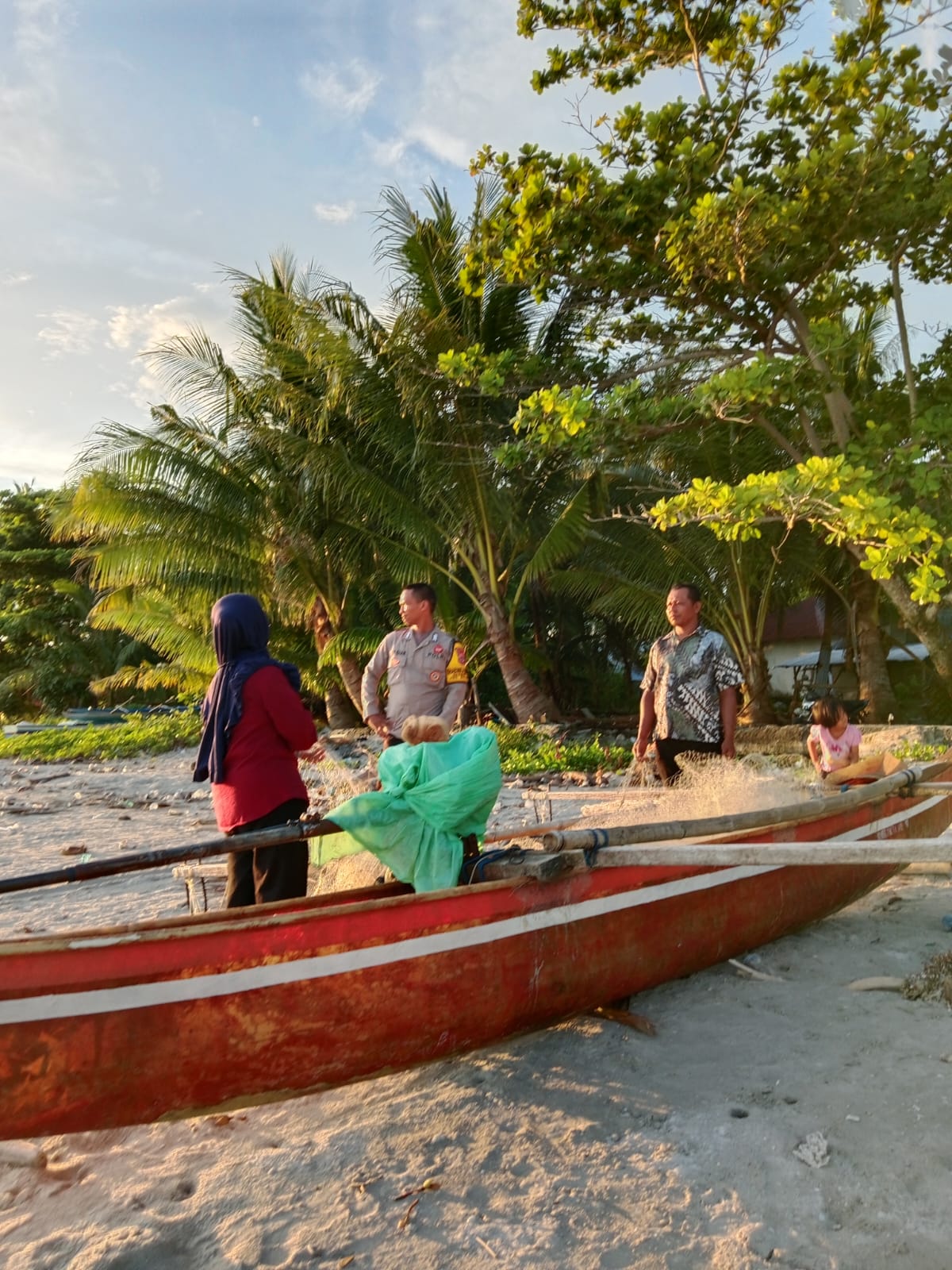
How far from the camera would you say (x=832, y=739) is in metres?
5.56

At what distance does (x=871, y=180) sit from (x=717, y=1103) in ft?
22.6

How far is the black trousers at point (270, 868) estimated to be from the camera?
3.30 metres

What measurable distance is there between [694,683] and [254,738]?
234 centimetres

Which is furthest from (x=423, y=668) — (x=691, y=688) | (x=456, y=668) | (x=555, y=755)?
(x=555, y=755)

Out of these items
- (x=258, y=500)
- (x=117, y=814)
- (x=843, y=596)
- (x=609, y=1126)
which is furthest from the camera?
(x=258, y=500)

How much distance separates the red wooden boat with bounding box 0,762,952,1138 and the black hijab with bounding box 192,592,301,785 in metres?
0.67

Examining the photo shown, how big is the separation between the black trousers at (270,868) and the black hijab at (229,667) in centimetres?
26

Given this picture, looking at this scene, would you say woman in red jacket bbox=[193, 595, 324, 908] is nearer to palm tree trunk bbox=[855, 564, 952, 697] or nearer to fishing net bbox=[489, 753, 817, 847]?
fishing net bbox=[489, 753, 817, 847]

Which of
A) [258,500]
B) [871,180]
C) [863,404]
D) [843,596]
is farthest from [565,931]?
[258,500]

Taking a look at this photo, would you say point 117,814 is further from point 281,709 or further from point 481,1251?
point 481,1251

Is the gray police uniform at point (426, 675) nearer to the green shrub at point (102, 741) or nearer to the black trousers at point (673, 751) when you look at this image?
the black trousers at point (673, 751)

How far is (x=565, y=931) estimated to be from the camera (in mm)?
3205

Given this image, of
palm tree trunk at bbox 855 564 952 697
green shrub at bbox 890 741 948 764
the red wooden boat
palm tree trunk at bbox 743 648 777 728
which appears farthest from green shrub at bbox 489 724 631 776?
the red wooden boat

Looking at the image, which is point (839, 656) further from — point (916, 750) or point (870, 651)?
point (916, 750)
